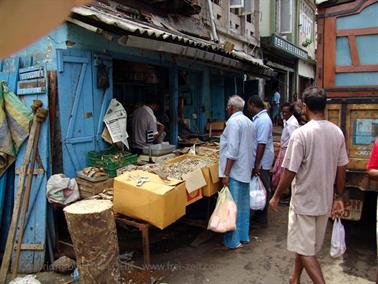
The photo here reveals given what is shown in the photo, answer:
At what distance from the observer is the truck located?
4.70 metres

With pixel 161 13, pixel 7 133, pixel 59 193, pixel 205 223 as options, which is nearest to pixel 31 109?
pixel 7 133

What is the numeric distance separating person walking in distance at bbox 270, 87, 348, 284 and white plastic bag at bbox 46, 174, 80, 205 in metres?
2.70

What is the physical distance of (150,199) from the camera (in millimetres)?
4184

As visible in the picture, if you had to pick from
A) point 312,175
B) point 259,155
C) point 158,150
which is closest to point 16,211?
point 158,150

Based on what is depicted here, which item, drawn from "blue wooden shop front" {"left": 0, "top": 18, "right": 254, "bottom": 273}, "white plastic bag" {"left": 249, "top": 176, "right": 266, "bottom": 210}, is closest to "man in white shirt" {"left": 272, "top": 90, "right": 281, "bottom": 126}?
"blue wooden shop front" {"left": 0, "top": 18, "right": 254, "bottom": 273}

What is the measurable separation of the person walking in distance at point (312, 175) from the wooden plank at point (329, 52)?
6.13 ft

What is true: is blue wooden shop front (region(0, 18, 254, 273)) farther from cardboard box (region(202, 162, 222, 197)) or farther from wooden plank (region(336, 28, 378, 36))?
wooden plank (region(336, 28, 378, 36))

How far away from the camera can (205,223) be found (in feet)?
19.6

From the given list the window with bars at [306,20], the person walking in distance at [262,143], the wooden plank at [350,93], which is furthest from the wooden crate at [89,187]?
the window with bars at [306,20]

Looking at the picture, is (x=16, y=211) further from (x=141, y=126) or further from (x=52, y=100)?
(x=141, y=126)

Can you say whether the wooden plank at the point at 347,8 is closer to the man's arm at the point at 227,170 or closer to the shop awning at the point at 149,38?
the shop awning at the point at 149,38

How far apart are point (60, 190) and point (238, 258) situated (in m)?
2.47

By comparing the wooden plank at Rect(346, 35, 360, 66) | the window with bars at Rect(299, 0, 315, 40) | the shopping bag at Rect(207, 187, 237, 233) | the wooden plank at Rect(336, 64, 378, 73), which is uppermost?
the window with bars at Rect(299, 0, 315, 40)

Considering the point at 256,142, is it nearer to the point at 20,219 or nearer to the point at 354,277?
the point at 354,277
